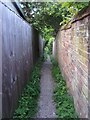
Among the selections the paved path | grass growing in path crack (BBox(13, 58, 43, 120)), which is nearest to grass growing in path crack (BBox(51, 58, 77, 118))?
the paved path

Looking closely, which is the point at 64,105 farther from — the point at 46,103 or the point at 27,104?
the point at 46,103

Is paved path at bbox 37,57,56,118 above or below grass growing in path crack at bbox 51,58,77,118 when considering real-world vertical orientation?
below

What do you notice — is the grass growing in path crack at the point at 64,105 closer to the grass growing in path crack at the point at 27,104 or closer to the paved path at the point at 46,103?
the paved path at the point at 46,103

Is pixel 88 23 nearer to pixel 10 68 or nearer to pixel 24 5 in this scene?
pixel 10 68

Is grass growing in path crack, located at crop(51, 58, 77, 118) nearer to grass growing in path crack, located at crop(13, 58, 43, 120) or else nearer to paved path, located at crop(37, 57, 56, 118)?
paved path, located at crop(37, 57, 56, 118)

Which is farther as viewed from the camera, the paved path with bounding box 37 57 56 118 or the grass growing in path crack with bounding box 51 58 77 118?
the paved path with bounding box 37 57 56 118

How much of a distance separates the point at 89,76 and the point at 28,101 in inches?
113

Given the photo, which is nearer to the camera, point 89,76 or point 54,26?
point 89,76

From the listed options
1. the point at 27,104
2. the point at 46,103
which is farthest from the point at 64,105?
the point at 46,103

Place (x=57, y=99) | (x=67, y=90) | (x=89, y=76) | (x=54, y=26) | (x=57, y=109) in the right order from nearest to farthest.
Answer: (x=89, y=76) → (x=57, y=109) → (x=57, y=99) → (x=67, y=90) → (x=54, y=26)

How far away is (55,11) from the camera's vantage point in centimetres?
1445

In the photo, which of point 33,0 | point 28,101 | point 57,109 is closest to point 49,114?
point 57,109

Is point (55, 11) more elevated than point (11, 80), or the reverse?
point (55, 11)

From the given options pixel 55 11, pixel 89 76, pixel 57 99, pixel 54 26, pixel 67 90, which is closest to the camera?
pixel 89 76
